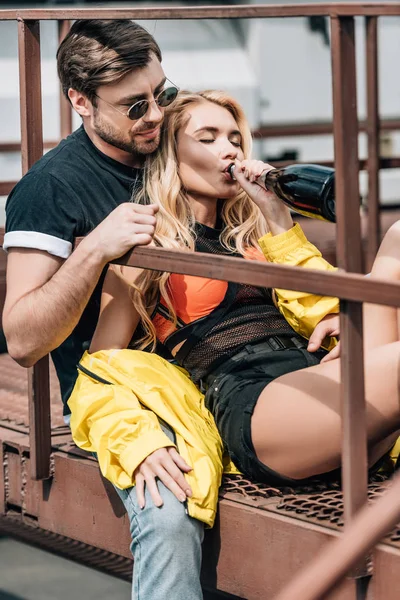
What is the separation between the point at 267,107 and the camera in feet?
30.7

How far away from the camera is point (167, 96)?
9.28 ft

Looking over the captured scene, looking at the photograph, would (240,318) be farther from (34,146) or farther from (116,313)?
(34,146)

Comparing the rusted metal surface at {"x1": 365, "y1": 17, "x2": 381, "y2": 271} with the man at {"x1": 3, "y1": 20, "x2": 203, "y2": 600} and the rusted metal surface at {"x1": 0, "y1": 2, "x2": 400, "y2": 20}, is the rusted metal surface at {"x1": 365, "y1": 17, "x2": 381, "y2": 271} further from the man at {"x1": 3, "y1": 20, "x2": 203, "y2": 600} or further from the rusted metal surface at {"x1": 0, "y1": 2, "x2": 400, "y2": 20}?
the rusted metal surface at {"x1": 0, "y1": 2, "x2": 400, "y2": 20}

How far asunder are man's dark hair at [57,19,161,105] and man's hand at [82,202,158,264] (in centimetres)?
49

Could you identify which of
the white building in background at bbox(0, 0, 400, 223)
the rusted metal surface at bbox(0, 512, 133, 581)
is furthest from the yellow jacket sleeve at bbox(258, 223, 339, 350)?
the white building in background at bbox(0, 0, 400, 223)

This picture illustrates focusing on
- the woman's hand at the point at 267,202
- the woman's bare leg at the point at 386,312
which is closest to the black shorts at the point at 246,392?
the woman's bare leg at the point at 386,312

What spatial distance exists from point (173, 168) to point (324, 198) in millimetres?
547

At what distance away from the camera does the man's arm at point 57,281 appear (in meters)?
2.47

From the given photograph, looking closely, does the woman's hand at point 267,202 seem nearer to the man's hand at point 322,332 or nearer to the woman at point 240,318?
the woman at point 240,318

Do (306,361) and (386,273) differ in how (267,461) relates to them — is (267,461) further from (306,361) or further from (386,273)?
(386,273)

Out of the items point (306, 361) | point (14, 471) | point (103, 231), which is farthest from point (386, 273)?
A: point (14, 471)

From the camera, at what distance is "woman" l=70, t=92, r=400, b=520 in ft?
7.88

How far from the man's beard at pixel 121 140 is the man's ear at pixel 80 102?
0.04 meters

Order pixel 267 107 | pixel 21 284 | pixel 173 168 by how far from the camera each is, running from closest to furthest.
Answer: pixel 21 284, pixel 173 168, pixel 267 107
